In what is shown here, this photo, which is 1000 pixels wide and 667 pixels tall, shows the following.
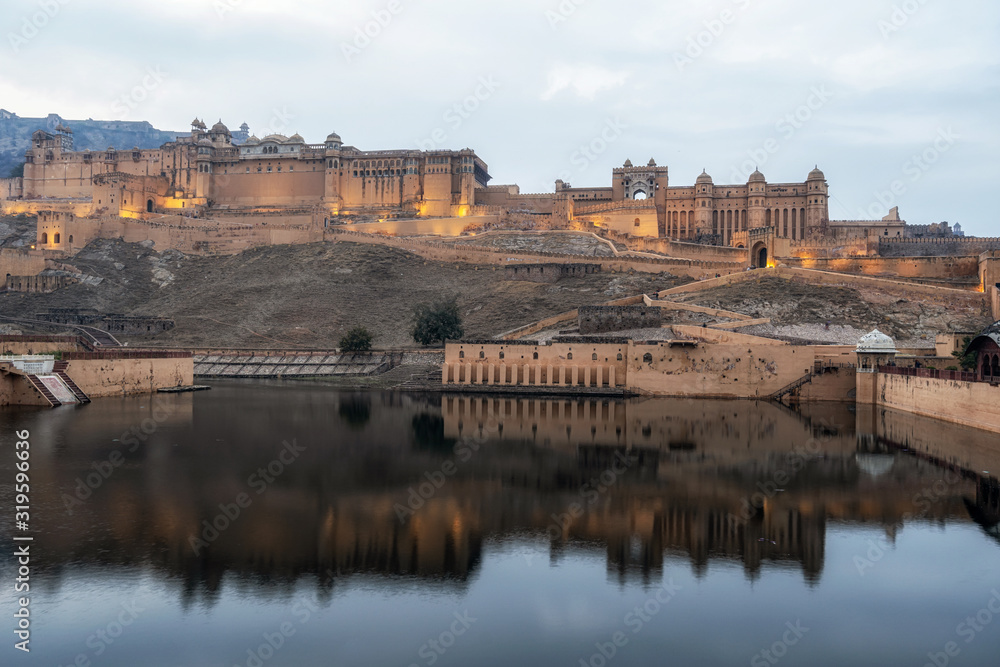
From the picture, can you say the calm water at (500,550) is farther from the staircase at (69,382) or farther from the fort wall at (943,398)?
the staircase at (69,382)

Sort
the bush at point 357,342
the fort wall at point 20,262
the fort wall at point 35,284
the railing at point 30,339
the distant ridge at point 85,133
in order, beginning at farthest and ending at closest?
the distant ridge at point 85,133
the fort wall at point 20,262
the fort wall at point 35,284
the bush at point 357,342
the railing at point 30,339

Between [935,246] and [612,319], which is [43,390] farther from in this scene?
[935,246]

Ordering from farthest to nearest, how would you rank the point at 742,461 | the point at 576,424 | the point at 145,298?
the point at 145,298 → the point at 576,424 → the point at 742,461

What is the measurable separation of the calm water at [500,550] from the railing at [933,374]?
10.2ft

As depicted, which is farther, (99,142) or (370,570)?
(99,142)

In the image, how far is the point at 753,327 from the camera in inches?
1820

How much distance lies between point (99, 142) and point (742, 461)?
19117 cm

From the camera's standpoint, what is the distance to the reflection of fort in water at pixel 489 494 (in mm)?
14844

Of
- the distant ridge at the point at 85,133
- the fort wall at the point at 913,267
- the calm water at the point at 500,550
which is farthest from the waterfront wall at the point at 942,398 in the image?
the distant ridge at the point at 85,133

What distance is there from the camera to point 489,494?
19625 mm

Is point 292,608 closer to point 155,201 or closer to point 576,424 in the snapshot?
point 576,424

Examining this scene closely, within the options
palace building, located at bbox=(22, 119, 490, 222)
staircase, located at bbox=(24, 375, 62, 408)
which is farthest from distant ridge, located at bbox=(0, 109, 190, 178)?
staircase, located at bbox=(24, 375, 62, 408)

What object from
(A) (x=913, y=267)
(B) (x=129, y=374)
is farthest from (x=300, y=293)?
(A) (x=913, y=267)

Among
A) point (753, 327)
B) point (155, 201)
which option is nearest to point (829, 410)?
point (753, 327)
